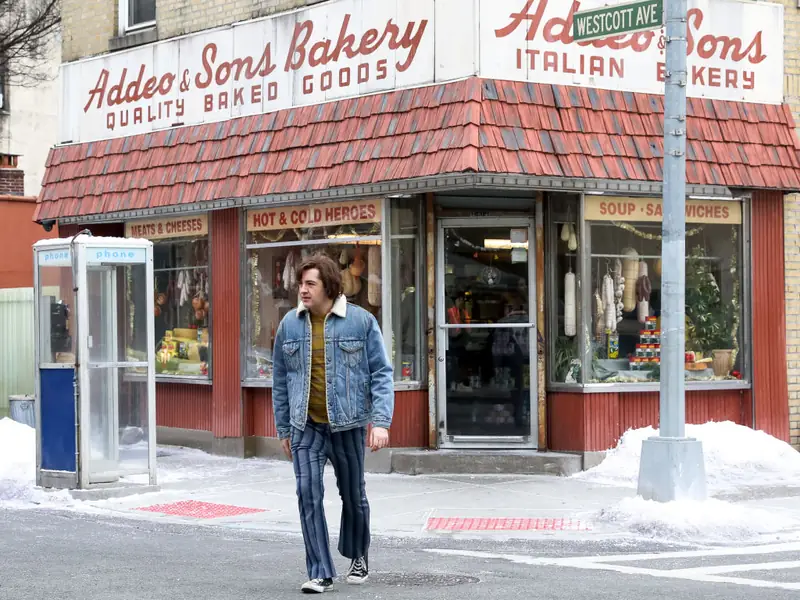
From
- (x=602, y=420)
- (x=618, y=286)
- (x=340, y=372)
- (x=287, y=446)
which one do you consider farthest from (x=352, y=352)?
(x=618, y=286)

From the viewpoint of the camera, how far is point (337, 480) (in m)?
7.83

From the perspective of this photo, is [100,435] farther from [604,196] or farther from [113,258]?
[604,196]

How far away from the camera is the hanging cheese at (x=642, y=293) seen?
13.8 m

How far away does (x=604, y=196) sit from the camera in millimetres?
13531

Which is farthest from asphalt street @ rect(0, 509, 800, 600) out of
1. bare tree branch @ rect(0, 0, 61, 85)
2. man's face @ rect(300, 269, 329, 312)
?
bare tree branch @ rect(0, 0, 61, 85)

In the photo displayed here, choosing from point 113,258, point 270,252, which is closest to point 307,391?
point 113,258

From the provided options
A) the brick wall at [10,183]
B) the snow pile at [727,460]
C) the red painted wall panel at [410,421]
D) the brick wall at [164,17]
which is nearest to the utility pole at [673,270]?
the snow pile at [727,460]

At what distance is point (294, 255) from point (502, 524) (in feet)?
17.2

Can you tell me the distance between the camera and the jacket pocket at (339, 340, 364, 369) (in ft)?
25.6

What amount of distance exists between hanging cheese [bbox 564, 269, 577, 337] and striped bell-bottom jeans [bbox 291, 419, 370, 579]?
19.5ft

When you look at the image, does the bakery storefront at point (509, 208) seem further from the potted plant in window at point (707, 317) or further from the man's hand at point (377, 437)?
the man's hand at point (377, 437)

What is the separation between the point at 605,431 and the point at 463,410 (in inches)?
58.9

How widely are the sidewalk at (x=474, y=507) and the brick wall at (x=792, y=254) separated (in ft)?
7.66

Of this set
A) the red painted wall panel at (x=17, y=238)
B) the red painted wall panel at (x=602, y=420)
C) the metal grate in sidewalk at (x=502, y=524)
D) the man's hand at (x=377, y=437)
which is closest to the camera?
the man's hand at (x=377, y=437)
